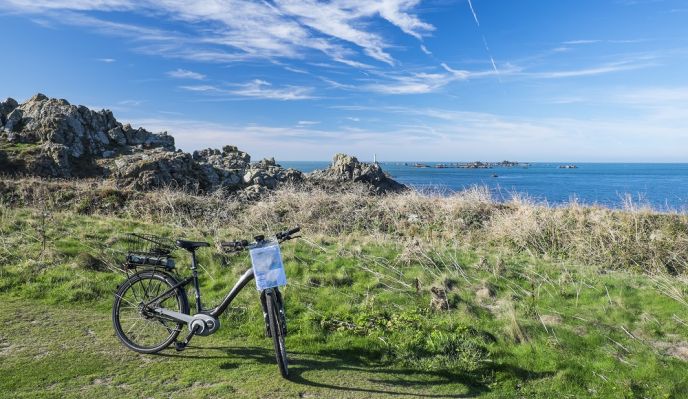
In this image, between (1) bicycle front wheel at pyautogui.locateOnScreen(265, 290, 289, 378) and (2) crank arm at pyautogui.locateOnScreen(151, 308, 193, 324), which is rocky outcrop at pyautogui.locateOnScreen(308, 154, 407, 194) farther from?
(1) bicycle front wheel at pyautogui.locateOnScreen(265, 290, 289, 378)

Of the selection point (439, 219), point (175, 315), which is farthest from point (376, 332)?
point (439, 219)

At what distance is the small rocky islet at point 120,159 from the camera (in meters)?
30.8

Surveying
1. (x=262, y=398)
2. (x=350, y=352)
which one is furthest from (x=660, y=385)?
(x=262, y=398)

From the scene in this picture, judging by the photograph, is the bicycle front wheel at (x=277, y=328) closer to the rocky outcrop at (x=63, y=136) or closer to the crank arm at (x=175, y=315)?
the crank arm at (x=175, y=315)

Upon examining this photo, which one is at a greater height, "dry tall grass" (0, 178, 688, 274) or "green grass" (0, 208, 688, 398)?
"dry tall grass" (0, 178, 688, 274)

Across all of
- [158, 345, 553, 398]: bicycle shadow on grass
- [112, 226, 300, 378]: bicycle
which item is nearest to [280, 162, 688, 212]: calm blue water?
[158, 345, 553, 398]: bicycle shadow on grass

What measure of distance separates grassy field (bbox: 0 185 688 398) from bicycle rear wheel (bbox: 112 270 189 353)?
0.18m

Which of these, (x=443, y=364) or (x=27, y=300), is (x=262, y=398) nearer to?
(x=443, y=364)

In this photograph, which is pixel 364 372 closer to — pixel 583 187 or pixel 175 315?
pixel 175 315

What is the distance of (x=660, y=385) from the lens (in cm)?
Answer: 502

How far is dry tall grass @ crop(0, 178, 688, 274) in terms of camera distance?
11.4 m

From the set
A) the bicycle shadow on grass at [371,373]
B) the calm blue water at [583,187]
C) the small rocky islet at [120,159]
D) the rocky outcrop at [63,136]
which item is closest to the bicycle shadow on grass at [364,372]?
the bicycle shadow on grass at [371,373]

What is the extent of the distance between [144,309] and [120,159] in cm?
3731

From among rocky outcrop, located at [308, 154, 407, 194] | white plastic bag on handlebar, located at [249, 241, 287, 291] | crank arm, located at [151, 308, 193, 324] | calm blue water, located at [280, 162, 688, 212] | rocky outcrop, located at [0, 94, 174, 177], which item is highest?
rocky outcrop, located at [0, 94, 174, 177]
